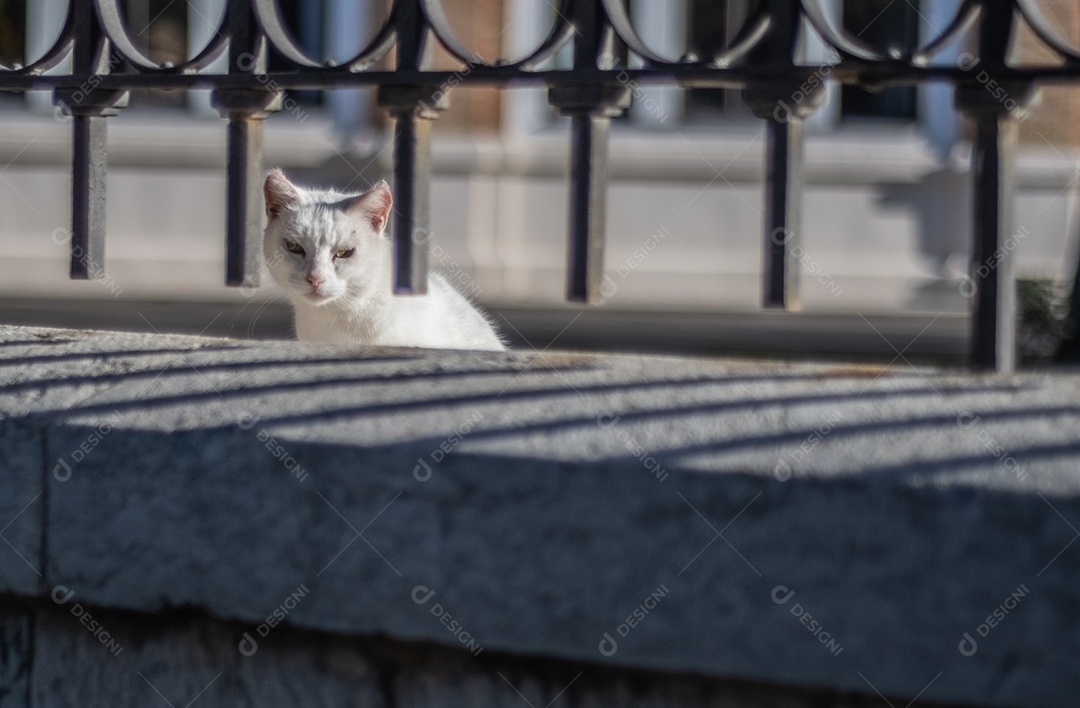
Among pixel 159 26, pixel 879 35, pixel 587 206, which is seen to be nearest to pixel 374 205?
pixel 587 206

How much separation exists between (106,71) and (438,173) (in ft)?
30.0

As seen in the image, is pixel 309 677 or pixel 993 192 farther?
pixel 993 192

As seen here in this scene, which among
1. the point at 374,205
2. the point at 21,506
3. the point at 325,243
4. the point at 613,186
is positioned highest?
the point at 613,186

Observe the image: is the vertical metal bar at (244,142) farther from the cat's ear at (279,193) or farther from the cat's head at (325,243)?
the cat's ear at (279,193)

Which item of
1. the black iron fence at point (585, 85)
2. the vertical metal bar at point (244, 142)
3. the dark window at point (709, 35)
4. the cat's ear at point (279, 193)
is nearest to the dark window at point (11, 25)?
the dark window at point (709, 35)

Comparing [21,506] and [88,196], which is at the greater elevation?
[88,196]

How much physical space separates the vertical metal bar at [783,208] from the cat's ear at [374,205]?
6.54 feet

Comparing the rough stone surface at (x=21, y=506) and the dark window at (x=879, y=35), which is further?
the dark window at (x=879, y=35)

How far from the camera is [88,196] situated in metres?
2.09

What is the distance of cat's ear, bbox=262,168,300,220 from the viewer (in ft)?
12.0

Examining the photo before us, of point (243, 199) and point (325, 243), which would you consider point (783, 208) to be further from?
point (325, 243)

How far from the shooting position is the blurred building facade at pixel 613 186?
1098 cm

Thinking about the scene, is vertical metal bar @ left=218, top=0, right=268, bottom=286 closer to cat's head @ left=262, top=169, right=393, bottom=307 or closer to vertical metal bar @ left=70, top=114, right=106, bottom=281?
vertical metal bar @ left=70, top=114, right=106, bottom=281

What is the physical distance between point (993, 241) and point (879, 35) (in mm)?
10769
